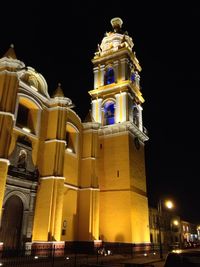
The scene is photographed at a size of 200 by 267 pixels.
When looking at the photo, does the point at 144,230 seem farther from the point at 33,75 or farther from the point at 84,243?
the point at 33,75

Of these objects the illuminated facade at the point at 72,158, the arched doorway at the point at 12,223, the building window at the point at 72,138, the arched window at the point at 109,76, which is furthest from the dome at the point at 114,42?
the arched doorway at the point at 12,223

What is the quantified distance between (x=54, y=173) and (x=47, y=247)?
4.80 metres

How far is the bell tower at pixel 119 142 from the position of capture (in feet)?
77.2

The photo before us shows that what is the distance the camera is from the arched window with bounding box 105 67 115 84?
3048 centimetres

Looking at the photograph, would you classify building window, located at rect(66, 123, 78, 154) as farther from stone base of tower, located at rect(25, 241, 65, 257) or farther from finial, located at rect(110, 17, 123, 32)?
finial, located at rect(110, 17, 123, 32)

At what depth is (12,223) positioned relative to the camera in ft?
56.1

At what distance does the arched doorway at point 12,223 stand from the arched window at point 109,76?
17427mm

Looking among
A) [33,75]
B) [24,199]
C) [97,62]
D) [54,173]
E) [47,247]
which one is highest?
[97,62]

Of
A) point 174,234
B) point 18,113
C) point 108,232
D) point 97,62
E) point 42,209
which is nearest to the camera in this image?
point 42,209

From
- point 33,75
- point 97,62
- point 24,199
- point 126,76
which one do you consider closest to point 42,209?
point 24,199

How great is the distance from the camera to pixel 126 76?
95.0 feet

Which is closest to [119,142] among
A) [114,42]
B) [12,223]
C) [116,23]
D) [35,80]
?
[35,80]

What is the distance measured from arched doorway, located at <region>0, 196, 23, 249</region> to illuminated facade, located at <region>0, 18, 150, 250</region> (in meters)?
0.06

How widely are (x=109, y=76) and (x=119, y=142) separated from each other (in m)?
8.95
